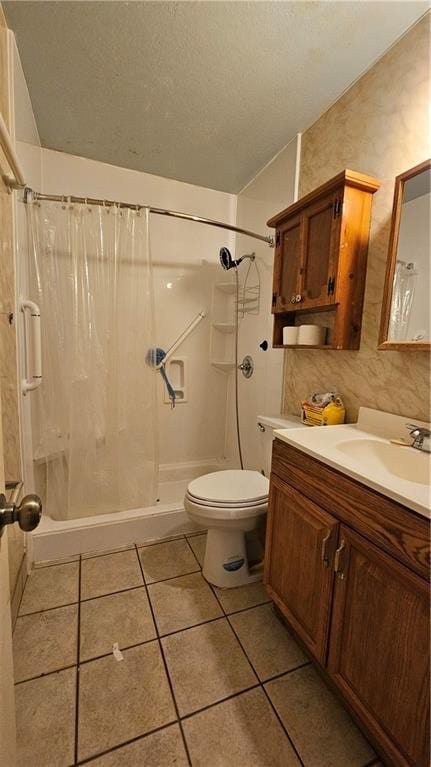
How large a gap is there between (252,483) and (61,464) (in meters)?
1.04

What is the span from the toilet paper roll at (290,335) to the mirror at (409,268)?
1.35 ft

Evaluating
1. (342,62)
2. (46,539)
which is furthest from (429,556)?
(342,62)

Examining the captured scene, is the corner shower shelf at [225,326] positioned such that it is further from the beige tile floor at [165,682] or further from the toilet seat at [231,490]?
the beige tile floor at [165,682]

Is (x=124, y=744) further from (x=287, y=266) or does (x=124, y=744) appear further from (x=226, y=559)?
(x=287, y=266)

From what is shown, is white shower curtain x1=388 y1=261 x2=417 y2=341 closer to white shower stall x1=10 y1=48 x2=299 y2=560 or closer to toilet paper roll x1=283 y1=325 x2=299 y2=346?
toilet paper roll x1=283 y1=325 x2=299 y2=346

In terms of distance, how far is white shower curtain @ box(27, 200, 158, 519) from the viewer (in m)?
1.63

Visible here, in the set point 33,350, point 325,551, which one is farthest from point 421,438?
point 33,350

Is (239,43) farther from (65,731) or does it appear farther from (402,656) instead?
(65,731)

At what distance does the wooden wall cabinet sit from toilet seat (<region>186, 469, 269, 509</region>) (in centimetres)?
74

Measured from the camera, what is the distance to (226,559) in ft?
4.71

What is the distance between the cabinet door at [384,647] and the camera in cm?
67

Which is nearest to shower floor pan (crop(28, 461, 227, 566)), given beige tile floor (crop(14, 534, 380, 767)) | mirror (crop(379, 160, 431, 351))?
beige tile floor (crop(14, 534, 380, 767))

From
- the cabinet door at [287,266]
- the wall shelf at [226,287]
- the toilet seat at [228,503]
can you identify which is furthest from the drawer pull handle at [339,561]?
the wall shelf at [226,287]

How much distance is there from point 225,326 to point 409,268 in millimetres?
1493
